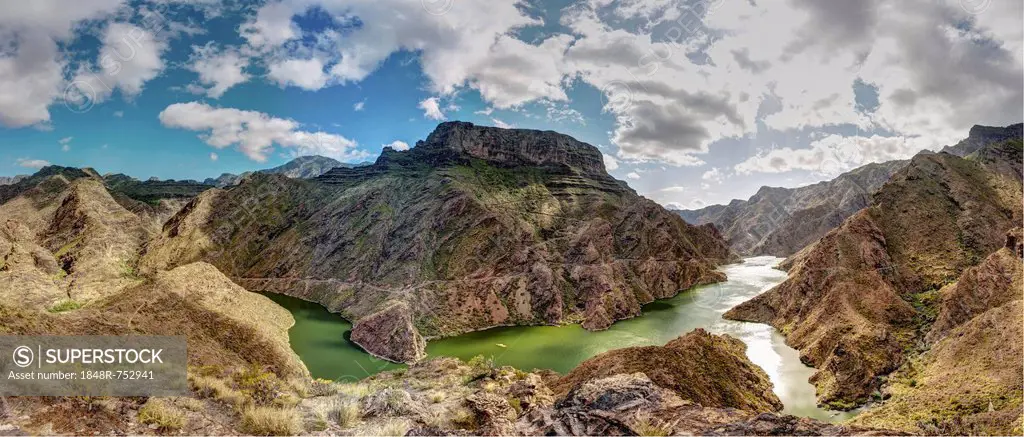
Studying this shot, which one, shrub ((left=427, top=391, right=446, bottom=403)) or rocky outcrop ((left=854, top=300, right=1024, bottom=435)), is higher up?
shrub ((left=427, top=391, right=446, bottom=403))

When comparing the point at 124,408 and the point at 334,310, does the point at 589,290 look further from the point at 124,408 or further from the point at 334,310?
the point at 124,408

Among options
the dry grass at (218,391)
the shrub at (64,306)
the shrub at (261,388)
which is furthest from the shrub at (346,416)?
the shrub at (64,306)

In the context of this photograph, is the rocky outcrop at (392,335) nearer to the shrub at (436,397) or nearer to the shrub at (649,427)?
the shrub at (436,397)

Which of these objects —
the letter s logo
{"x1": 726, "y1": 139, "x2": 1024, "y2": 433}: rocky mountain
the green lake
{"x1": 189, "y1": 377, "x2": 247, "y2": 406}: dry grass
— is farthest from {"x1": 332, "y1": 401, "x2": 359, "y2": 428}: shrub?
the green lake

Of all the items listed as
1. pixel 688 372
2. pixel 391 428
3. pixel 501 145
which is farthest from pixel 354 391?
pixel 501 145

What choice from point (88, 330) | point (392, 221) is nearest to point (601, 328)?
point (392, 221)

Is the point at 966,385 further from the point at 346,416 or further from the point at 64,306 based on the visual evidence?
the point at 64,306

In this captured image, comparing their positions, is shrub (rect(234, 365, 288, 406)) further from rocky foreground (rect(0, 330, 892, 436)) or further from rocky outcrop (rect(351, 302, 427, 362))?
rocky outcrop (rect(351, 302, 427, 362))
